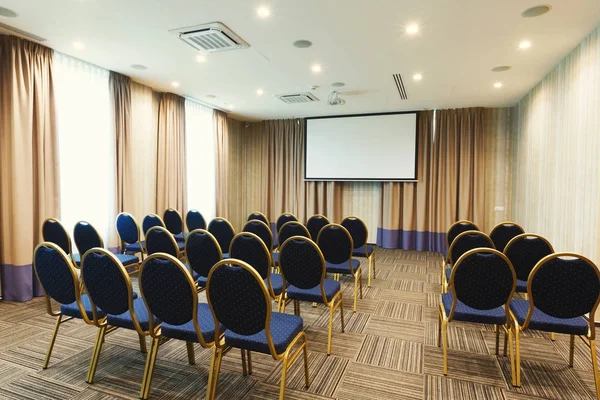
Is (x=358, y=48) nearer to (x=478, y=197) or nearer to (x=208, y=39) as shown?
(x=208, y=39)

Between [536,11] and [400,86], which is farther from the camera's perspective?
[400,86]

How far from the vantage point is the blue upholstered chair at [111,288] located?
232cm

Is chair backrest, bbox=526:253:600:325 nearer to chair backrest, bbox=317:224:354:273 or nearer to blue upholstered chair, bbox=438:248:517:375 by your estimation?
blue upholstered chair, bbox=438:248:517:375

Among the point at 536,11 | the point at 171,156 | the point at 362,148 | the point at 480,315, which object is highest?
the point at 536,11

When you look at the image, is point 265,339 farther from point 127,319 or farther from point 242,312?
point 127,319

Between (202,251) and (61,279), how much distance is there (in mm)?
1223

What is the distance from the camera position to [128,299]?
2361 mm

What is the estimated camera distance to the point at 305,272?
→ 3.08m

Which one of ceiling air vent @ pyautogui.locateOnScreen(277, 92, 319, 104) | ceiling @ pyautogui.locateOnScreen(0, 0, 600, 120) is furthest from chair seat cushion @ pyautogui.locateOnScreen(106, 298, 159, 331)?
ceiling air vent @ pyautogui.locateOnScreen(277, 92, 319, 104)

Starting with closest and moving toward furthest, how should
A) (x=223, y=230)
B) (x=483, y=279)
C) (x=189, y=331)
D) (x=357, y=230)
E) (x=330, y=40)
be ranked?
(x=189, y=331) < (x=483, y=279) < (x=330, y=40) < (x=223, y=230) < (x=357, y=230)

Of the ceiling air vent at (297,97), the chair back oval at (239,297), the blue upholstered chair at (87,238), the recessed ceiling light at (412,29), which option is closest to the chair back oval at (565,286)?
the chair back oval at (239,297)

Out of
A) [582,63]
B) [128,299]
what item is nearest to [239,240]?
[128,299]

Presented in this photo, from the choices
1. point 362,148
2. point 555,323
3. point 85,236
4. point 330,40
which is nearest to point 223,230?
point 85,236

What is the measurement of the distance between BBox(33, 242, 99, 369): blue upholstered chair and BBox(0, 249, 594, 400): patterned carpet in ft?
1.68
